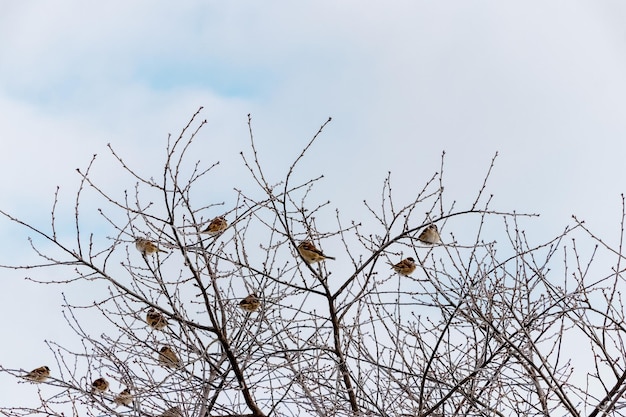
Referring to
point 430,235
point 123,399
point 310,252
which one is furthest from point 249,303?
point 430,235

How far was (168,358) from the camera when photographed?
260 inches

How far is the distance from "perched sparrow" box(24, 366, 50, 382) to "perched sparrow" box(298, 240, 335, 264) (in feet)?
8.28

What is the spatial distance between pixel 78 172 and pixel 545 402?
385 centimetres

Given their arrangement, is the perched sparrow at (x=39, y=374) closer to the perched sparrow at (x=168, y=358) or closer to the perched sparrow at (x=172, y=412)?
the perched sparrow at (x=168, y=358)

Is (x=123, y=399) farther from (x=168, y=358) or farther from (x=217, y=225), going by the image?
(x=217, y=225)

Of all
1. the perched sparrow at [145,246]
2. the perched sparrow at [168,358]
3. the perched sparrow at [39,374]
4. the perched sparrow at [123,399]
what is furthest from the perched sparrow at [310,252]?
the perched sparrow at [39,374]

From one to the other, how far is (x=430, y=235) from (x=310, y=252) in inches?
38.7

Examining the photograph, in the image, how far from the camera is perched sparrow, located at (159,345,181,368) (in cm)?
649

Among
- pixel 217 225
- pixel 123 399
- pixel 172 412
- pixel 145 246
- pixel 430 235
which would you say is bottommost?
pixel 172 412

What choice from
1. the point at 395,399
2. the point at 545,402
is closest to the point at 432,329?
the point at 395,399

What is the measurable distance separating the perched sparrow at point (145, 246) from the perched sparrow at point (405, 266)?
75.8 inches

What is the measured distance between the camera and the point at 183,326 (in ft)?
20.9

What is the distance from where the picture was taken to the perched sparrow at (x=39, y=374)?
22.5ft

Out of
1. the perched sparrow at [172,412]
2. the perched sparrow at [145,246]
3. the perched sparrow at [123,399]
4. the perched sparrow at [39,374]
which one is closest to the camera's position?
the perched sparrow at [145,246]
